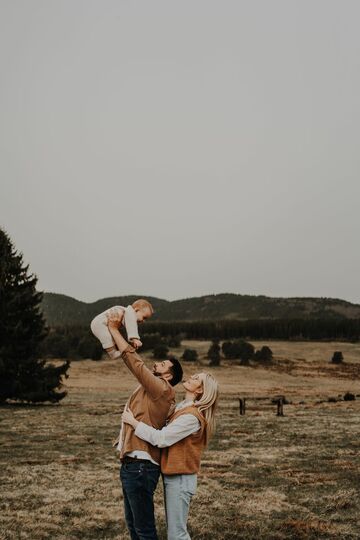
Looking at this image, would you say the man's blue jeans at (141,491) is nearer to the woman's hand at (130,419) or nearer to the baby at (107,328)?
the woman's hand at (130,419)

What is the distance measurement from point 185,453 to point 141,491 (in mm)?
492

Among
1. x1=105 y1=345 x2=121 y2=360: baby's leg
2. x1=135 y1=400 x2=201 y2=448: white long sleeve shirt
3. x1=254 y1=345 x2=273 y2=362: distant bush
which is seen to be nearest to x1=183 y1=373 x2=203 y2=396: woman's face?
x1=135 y1=400 x2=201 y2=448: white long sleeve shirt

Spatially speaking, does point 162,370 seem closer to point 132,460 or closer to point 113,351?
point 113,351

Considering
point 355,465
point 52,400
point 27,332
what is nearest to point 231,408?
point 52,400

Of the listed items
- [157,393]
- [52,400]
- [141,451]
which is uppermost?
[157,393]

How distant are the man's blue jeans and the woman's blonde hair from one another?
581 millimetres

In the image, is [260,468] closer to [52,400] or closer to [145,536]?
[145,536]

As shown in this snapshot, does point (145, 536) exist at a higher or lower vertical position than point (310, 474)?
higher

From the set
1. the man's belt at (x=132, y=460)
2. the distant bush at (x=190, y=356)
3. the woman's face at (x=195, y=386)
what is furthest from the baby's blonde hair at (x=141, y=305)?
the distant bush at (x=190, y=356)

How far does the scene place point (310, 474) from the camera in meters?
11.7

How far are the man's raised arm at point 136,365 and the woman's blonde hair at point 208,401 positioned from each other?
0.43 meters

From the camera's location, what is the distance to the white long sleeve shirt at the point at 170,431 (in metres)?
4.46

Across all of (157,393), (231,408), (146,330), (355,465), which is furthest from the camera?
(146,330)

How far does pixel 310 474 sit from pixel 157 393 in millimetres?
8585
